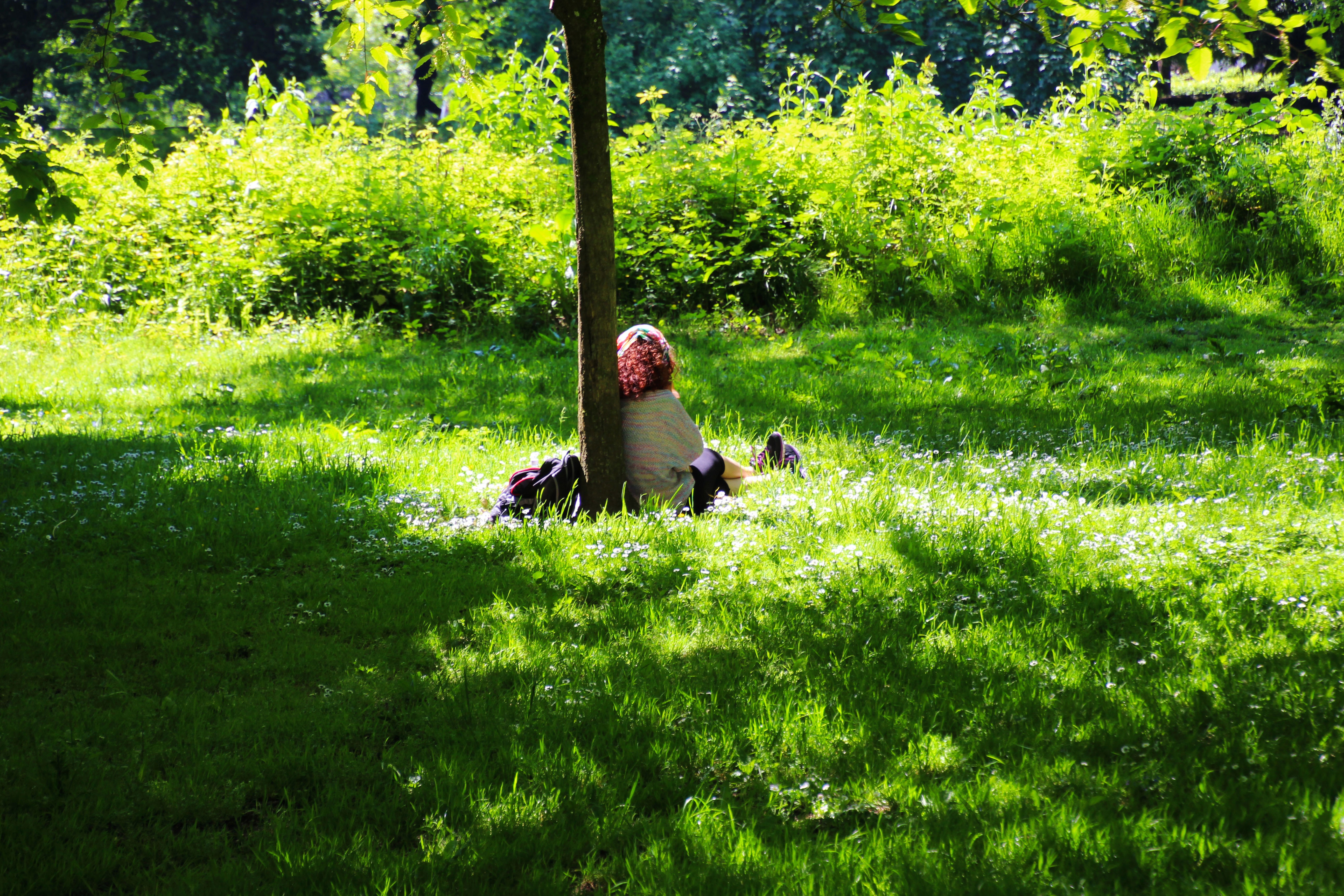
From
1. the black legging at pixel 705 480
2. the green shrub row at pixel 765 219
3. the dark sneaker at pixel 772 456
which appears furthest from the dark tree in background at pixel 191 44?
the black legging at pixel 705 480

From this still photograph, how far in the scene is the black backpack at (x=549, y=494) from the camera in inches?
216

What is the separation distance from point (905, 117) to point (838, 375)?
4601 mm

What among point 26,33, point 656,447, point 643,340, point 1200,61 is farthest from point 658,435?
point 26,33

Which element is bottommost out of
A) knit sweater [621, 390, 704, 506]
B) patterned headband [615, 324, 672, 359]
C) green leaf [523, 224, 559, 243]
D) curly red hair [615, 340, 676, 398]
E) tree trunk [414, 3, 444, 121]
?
knit sweater [621, 390, 704, 506]

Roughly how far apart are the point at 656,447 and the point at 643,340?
2.06 ft

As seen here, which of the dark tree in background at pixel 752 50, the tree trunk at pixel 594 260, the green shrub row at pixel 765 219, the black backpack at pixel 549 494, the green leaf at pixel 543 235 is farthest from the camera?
the dark tree in background at pixel 752 50

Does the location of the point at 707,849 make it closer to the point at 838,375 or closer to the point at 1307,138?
the point at 838,375

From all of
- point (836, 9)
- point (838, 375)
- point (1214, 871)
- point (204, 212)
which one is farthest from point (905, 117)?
point (1214, 871)

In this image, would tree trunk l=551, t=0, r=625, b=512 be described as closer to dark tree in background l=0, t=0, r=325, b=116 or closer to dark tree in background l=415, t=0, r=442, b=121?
dark tree in background l=415, t=0, r=442, b=121

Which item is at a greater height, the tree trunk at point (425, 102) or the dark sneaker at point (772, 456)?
the tree trunk at point (425, 102)

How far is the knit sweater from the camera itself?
5645 mm

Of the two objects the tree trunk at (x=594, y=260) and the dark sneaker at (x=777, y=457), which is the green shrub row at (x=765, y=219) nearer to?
the dark sneaker at (x=777, y=457)

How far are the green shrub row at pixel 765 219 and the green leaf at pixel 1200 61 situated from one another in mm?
7369

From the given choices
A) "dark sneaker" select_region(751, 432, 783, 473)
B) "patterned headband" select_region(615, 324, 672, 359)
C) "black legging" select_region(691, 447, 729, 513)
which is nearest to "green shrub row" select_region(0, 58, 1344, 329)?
"dark sneaker" select_region(751, 432, 783, 473)
